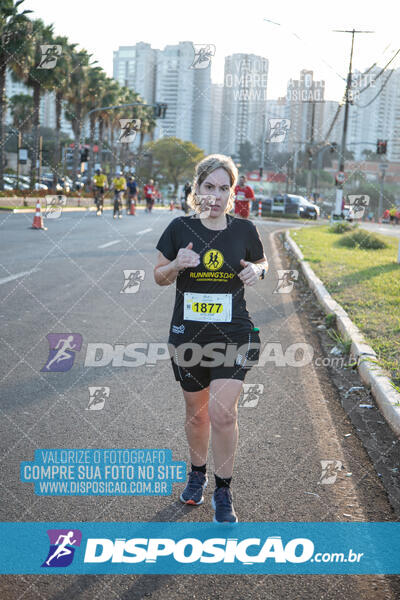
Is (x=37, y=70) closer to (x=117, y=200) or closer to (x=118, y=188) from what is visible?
(x=117, y=200)

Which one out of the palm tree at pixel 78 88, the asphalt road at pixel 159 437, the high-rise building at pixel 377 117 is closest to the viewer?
the asphalt road at pixel 159 437

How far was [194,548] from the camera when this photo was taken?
3.26 metres

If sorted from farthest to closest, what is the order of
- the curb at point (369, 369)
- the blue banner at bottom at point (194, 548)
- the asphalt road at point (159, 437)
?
the curb at point (369, 369) → the blue banner at bottom at point (194, 548) → the asphalt road at point (159, 437)

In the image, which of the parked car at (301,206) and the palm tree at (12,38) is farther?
the parked car at (301,206)

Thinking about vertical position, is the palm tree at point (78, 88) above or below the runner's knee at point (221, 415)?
above

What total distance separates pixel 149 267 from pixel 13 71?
31.0 metres

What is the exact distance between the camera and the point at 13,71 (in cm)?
4034

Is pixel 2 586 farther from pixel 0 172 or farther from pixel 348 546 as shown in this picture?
pixel 0 172

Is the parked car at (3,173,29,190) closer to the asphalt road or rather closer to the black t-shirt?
the asphalt road

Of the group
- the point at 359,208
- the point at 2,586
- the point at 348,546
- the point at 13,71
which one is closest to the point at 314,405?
A: the point at 348,546

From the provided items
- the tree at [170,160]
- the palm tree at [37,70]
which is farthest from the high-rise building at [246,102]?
the tree at [170,160]

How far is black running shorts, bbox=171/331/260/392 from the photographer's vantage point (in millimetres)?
3545

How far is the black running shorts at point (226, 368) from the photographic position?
3545 millimetres

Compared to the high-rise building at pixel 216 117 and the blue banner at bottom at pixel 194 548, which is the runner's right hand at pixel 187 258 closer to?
the blue banner at bottom at pixel 194 548
